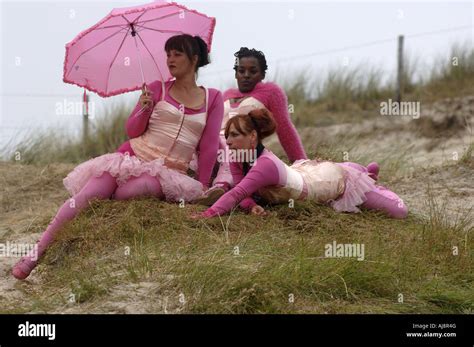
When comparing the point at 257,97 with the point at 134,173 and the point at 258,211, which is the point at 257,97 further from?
the point at 134,173

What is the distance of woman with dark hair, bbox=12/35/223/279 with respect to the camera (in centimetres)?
683

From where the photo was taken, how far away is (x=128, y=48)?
7.24 metres

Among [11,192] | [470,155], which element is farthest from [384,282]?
[11,192]

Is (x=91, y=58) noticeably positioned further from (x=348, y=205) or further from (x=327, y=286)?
(x=327, y=286)

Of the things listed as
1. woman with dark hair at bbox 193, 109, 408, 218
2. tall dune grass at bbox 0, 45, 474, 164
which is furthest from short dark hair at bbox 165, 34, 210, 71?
tall dune grass at bbox 0, 45, 474, 164

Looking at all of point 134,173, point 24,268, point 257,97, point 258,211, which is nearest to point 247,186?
point 258,211

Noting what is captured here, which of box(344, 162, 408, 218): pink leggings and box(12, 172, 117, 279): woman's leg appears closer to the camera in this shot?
box(12, 172, 117, 279): woman's leg

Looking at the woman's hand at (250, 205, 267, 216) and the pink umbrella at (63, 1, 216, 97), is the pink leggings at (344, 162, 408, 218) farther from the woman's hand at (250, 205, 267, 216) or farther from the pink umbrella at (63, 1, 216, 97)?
the pink umbrella at (63, 1, 216, 97)

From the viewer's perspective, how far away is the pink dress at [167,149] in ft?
22.5

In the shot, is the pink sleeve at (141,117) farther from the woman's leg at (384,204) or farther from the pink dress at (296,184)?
the woman's leg at (384,204)

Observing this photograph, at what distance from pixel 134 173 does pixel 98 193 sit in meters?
0.28
